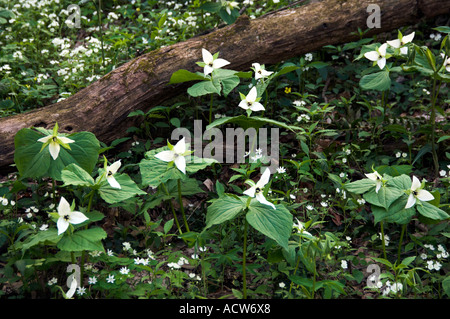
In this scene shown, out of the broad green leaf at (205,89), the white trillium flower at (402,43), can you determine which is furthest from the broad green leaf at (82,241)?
the white trillium flower at (402,43)

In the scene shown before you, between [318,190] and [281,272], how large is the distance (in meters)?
0.81

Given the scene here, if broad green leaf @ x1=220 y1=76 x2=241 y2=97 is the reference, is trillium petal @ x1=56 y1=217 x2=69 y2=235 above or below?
below

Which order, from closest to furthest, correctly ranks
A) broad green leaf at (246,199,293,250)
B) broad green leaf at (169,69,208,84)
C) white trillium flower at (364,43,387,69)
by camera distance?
broad green leaf at (246,199,293,250) → broad green leaf at (169,69,208,84) → white trillium flower at (364,43,387,69)

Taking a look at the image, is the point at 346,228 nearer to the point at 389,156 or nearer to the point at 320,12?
the point at 389,156

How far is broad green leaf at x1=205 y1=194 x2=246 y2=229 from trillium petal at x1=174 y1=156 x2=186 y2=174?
0.91 ft

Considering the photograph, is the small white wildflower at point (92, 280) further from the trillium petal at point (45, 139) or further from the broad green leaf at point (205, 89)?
the broad green leaf at point (205, 89)

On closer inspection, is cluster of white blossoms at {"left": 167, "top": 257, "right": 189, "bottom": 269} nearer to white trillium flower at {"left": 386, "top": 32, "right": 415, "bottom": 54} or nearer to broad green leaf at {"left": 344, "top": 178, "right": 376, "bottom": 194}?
broad green leaf at {"left": 344, "top": 178, "right": 376, "bottom": 194}

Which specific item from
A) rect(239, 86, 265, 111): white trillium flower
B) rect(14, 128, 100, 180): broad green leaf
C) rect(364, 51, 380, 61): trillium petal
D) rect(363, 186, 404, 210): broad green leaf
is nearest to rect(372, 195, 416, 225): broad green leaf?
rect(363, 186, 404, 210): broad green leaf

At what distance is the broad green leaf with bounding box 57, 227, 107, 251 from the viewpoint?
6.79 ft

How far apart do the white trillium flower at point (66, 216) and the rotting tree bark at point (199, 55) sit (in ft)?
3.88

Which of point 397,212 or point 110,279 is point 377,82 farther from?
point 110,279

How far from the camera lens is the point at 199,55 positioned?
3.58 meters
